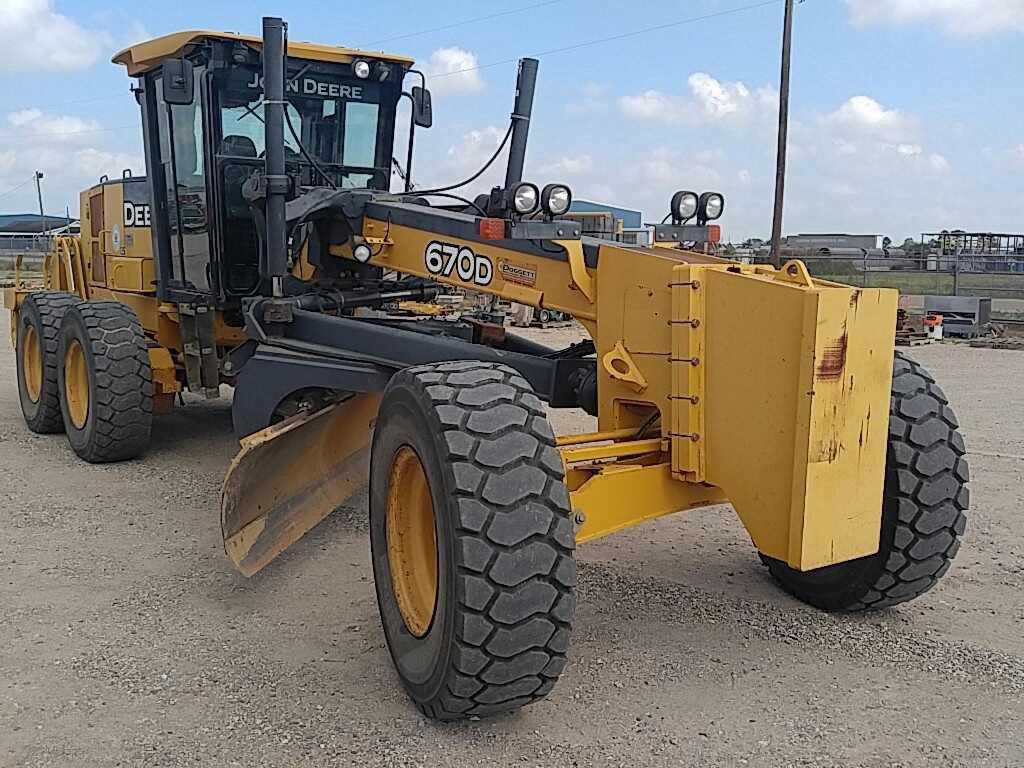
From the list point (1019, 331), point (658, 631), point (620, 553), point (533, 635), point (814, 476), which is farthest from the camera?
point (1019, 331)

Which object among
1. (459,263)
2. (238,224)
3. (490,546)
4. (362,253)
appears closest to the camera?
(490,546)

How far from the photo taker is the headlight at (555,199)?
4453 mm

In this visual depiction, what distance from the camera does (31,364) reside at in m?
8.57

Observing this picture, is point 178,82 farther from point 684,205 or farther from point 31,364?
point 31,364

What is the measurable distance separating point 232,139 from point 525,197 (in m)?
2.82

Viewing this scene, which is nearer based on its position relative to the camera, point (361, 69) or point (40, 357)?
point (361, 69)

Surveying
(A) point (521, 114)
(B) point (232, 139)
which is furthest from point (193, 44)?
(A) point (521, 114)

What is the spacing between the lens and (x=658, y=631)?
439 cm

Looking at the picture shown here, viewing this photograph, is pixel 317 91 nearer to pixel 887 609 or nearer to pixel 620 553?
pixel 620 553

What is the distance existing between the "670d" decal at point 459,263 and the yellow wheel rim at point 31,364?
4592 millimetres

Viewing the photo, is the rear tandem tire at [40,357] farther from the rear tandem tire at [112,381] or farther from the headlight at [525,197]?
the headlight at [525,197]

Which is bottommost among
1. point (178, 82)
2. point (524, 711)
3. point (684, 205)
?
point (524, 711)

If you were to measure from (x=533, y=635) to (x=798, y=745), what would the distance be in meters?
0.98

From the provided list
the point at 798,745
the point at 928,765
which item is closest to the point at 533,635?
the point at 798,745
